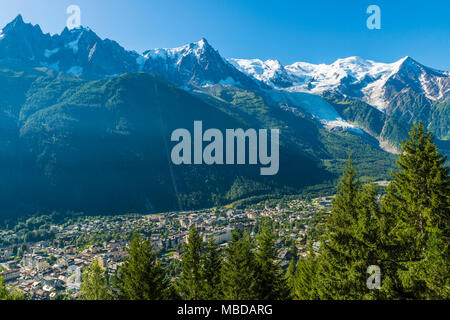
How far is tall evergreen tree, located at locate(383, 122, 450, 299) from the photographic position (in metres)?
11.6

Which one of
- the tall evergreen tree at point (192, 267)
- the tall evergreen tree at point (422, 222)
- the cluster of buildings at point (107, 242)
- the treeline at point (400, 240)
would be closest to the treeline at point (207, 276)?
the tall evergreen tree at point (192, 267)

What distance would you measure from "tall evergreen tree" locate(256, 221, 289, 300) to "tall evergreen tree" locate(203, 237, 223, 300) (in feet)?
10.7

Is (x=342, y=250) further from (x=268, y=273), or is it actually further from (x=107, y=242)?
(x=107, y=242)

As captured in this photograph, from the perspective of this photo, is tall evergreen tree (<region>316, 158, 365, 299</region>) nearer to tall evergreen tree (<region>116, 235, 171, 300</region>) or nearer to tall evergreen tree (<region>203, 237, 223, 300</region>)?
tall evergreen tree (<region>203, 237, 223, 300</region>)

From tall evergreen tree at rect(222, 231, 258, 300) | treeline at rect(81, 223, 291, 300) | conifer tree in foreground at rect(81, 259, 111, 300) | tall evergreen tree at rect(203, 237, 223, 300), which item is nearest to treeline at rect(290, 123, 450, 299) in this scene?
tall evergreen tree at rect(222, 231, 258, 300)

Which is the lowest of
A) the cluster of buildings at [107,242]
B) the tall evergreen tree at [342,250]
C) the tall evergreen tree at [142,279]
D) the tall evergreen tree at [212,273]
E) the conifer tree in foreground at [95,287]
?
the cluster of buildings at [107,242]

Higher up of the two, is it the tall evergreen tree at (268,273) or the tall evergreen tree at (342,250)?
the tall evergreen tree at (342,250)

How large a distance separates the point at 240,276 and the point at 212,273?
564 cm

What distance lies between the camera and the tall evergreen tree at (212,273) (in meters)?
20.8

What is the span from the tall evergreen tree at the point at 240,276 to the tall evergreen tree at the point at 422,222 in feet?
29.0

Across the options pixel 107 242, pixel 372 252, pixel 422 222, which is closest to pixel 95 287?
pixel 372 252

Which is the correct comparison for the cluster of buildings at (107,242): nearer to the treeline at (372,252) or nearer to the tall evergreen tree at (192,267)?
the tall evergreen tree at (192,267)
